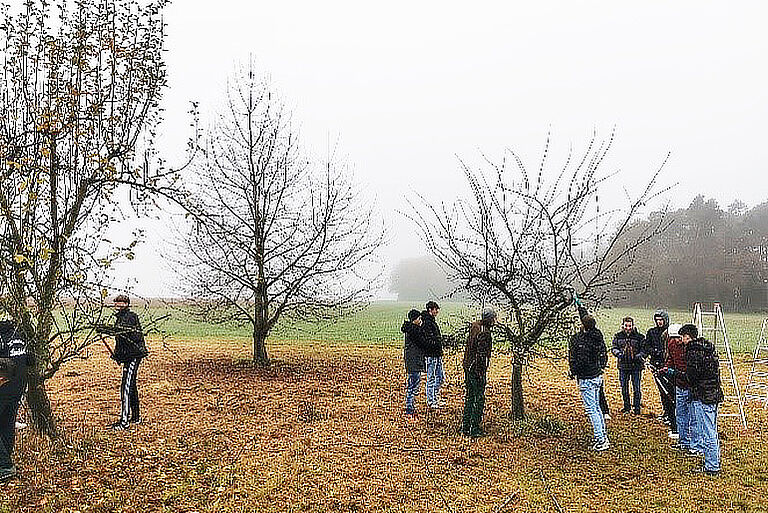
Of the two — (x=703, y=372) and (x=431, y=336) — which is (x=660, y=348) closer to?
(x=703, y=372)

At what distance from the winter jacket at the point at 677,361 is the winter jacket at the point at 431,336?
10.8 ft

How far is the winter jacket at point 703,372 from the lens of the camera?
23.3 ft

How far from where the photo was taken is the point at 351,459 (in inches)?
308

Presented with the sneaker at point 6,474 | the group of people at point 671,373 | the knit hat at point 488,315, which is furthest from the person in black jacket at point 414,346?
the sneaker at point 6,474

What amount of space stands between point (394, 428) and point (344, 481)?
7.65ft

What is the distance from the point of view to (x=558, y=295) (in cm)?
871

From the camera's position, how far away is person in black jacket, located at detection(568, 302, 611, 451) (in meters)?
7.97

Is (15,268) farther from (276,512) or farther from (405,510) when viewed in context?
(405,510)

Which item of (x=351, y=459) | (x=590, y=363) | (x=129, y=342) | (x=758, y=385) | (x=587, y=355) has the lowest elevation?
(x=758, y=385)

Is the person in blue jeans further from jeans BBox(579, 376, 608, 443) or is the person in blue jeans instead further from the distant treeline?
the distant treeline

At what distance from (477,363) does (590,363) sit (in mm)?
1456

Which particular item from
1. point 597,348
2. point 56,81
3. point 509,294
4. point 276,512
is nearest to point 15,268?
point 56,81

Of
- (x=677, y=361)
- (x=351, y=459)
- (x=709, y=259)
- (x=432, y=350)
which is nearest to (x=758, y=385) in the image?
(x=677, y=361)

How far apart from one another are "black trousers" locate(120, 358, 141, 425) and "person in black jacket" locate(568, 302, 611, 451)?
5.84 meters
